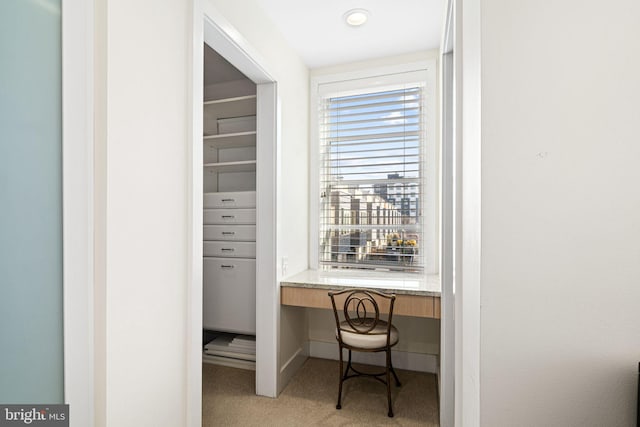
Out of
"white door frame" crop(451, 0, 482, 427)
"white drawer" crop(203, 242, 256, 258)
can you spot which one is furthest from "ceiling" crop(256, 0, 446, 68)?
"white drawer" crop(203, 242, 256, 258)

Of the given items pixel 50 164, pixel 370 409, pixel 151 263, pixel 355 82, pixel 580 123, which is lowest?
pixel 370 409

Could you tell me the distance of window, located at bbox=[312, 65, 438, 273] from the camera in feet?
9.16

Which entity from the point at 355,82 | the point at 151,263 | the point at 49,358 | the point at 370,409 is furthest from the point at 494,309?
the point at 355,82

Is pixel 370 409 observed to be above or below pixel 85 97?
below

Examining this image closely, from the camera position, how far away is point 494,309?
40.4 inches

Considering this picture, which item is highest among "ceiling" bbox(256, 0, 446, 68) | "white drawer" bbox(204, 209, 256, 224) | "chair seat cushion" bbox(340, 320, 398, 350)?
"ceiling" bbox(256, 0, 446, 68)

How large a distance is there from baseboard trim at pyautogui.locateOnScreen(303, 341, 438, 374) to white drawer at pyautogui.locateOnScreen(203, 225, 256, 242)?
3.91 ft

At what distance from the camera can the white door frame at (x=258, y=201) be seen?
1.45 m

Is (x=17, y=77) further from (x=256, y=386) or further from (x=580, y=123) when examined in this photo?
(x=256, y=386)

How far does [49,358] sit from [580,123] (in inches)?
68.9

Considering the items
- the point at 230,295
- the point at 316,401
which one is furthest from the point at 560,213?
the point at 230,295

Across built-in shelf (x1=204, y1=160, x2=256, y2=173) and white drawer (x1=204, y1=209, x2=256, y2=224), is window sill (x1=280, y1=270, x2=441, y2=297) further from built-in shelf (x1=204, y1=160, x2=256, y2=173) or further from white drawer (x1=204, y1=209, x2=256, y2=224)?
built-in shelf (x1=204, y1=160, x2=256, y2=173)

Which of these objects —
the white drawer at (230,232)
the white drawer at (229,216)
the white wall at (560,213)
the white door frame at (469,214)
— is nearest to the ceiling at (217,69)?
the white drawer at (229,216)

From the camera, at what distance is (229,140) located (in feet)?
9.69
